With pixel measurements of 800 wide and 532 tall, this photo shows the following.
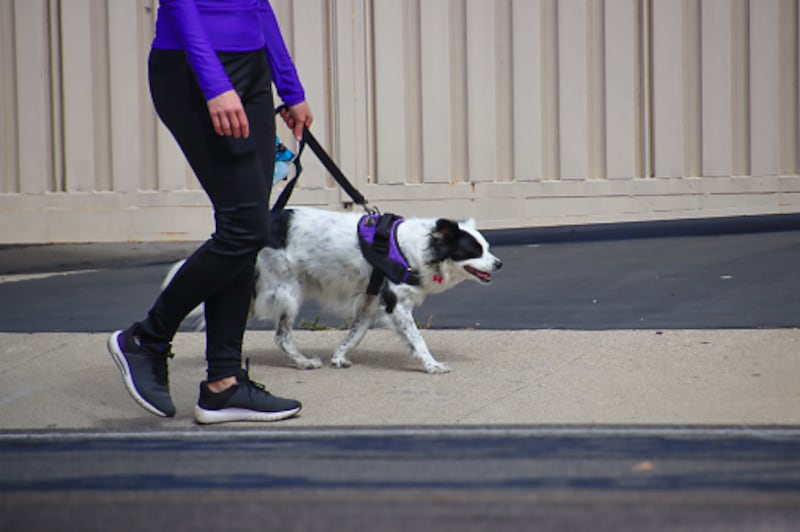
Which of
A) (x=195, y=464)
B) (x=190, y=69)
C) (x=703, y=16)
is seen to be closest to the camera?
(x=195, y=464)

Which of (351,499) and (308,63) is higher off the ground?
(308,63)

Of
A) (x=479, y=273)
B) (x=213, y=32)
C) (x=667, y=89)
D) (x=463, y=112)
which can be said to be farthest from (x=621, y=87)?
(x=213, y=32)

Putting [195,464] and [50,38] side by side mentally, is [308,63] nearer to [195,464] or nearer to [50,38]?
[50,38]

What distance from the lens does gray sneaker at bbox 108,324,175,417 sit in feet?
16.7

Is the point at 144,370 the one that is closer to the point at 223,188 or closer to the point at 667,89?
the point at 223,188

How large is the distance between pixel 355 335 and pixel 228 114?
6.46ft

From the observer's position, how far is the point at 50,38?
34.3 ft

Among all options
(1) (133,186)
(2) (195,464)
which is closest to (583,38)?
(1) (133,186)

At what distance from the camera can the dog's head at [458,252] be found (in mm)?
6344

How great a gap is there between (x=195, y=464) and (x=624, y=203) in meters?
6.48

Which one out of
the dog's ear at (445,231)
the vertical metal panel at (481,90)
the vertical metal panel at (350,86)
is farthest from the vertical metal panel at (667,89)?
the dog's ear at (445,231)

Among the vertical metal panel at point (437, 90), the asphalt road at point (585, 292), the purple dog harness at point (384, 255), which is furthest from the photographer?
the vertical metal panel at point (437, 90)

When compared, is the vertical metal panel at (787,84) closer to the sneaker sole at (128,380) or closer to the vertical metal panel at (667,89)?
the vertical metal panel at (667,89)

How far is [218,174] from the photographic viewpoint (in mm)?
4848
